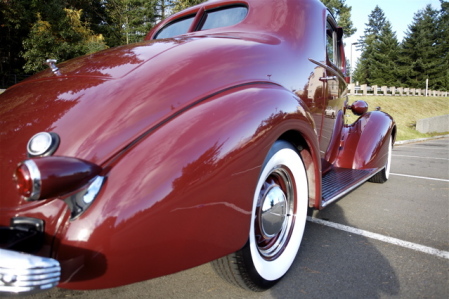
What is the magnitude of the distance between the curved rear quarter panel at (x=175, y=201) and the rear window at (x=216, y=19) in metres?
1.46

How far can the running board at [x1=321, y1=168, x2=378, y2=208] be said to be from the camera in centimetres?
230

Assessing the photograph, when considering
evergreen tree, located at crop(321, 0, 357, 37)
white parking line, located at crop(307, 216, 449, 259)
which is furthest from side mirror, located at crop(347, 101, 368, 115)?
evergreen tree, located at crop(321, 0, 357, 37)

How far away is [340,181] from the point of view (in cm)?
278

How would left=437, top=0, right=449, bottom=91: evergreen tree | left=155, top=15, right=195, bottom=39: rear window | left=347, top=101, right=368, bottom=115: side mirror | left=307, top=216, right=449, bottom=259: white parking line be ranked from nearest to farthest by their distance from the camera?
left=307, top=216, right=449, bottom=259: white parking line
left=155, top=15, right=195, bottom=39: rear window
left=347, top=101, right=368, bottom=115: side mirror
left=437, top=0, right=449, bottom=91: evergreen tree

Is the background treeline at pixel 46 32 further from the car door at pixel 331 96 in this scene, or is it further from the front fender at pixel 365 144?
the front fender at pixel 365 144

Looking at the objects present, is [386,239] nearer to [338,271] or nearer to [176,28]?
[338,271]

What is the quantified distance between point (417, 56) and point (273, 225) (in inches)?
2352

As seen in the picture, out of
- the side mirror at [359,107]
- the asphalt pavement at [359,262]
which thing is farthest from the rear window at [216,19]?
the side mirror at [359,107]

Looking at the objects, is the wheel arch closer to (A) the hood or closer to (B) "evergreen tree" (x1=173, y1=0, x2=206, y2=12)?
(A) the hood

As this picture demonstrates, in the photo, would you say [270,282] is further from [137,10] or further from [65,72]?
[137,10]

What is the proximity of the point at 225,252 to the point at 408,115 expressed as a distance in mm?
22109

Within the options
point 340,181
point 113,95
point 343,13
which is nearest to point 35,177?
point 113,95

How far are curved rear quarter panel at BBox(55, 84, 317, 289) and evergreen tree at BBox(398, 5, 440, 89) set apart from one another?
56.4m

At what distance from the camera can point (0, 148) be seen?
135 cm
